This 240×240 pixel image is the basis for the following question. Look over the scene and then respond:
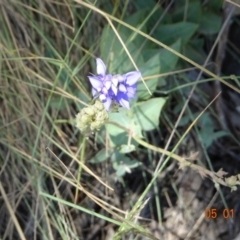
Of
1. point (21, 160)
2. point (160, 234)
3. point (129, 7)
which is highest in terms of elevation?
point (129, 7)

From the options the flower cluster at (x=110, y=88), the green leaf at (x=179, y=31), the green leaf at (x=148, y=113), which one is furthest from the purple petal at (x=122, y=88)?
the green leaf at (x=179, y=31)

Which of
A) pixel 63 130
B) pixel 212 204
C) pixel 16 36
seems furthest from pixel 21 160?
pixel 212 204

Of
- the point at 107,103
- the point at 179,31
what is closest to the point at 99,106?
the point at 107,103

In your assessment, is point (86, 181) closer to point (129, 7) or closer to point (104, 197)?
point (104, 197)

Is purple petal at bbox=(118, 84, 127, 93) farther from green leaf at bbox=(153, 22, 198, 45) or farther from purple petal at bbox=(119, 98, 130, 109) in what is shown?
green leaf at bbox=(153, 22, 198, 45)

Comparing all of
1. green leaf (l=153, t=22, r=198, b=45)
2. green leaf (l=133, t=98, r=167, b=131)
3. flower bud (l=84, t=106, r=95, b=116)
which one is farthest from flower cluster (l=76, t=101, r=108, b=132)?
green leaf (l=153, t=22, r=198, b=45)
